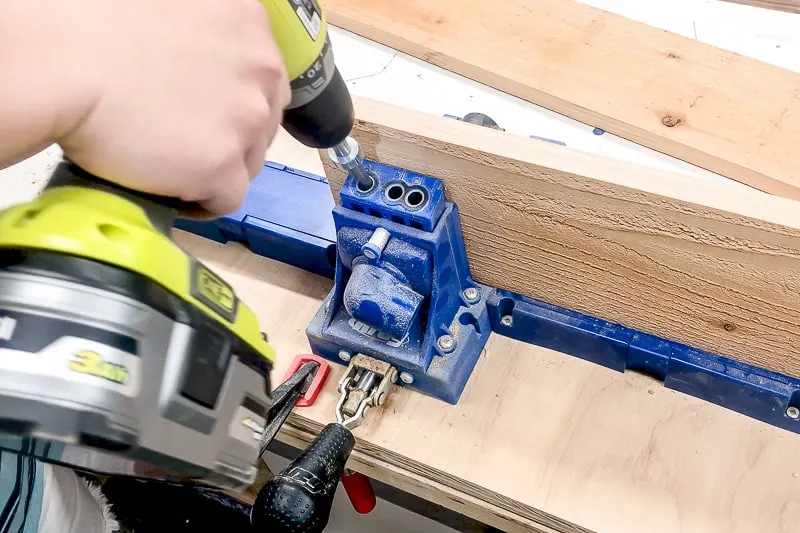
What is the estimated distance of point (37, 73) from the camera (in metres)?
0.31

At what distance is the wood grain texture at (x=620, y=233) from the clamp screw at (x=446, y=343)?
0.09 meters

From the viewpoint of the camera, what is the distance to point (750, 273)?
0.55m

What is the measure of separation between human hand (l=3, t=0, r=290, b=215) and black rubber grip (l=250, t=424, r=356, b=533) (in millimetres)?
301

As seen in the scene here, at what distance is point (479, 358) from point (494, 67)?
15.5 inches

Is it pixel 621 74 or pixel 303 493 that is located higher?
pixel 621 74

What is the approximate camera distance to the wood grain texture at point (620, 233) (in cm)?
52

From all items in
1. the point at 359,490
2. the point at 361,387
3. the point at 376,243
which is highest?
the point at 376,243

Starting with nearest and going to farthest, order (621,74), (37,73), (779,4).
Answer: (37,73), (621,74), (779,4)

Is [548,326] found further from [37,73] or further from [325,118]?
[37,73]

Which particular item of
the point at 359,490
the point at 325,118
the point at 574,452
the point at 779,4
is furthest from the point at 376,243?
the point at 779,4

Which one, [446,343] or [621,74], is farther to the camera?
[621,74]

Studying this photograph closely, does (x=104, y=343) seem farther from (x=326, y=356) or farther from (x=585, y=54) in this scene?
(x=585, y=54)

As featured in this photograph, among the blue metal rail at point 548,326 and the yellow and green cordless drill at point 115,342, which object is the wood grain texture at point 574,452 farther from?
the yellow and green cordless drill at point 115,342

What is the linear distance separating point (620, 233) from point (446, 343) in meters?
0.20
